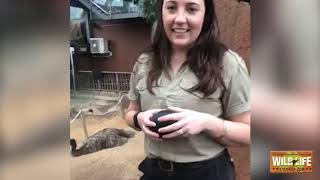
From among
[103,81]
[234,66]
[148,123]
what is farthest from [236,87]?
[103,81]

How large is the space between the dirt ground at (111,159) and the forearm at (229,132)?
4 cm

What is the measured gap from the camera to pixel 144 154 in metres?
1.69

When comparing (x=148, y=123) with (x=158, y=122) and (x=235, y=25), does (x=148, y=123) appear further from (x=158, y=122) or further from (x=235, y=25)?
(x=235, y=25)

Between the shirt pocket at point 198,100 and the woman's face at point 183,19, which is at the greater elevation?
the woman's face at point 183,19

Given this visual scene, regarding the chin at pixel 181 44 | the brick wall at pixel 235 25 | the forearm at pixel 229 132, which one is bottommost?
the forearm at pixel 229 132

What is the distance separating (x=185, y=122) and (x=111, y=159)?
286 millimetres

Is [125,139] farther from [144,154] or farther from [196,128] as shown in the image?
[196,128]

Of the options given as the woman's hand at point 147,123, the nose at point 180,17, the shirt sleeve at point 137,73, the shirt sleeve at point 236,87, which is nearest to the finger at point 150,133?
the woman's hand at point 147,123

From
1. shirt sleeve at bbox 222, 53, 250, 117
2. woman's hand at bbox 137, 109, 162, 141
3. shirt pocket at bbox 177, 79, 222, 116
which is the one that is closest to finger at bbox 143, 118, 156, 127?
woman's hand at bbox 137, 109, 162, 141

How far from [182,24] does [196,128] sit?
1.09ft

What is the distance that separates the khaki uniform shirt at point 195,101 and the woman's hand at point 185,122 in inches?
0.7

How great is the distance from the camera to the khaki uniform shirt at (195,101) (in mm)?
1620

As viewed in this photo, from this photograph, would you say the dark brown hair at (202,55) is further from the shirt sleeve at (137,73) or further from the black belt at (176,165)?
the black belt at (176,165)

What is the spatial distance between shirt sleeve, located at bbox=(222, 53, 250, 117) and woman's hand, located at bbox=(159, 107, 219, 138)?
0.07 meters
